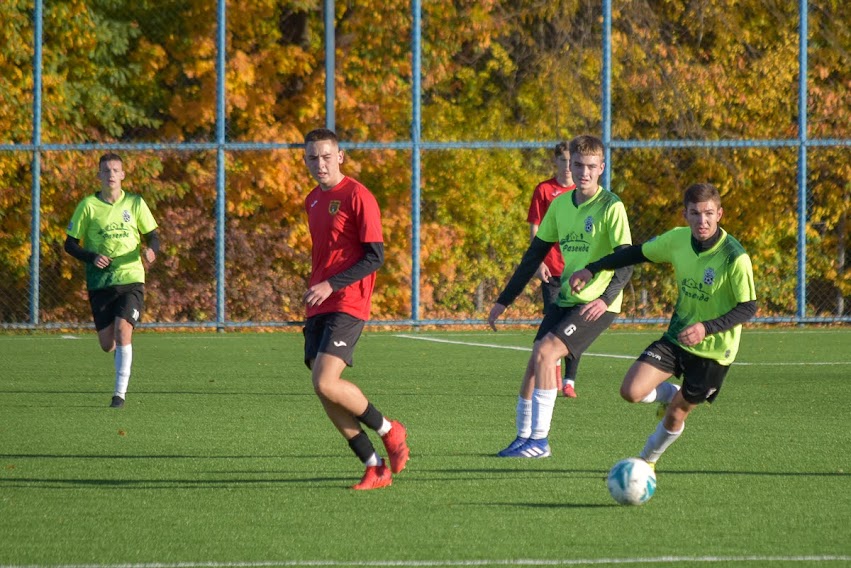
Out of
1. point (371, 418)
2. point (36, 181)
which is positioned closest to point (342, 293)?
point (371, 418)

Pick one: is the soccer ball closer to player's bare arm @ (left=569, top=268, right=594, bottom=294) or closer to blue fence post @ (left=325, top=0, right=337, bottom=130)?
player's bare arm @ (left=569, top=268, right=594, bottom=294)

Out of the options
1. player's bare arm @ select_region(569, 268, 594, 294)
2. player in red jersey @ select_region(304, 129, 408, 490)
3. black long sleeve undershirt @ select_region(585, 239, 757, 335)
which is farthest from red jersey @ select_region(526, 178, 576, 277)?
player in red jersey @ select_region(304, 129, 408, 490)

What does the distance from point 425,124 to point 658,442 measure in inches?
610

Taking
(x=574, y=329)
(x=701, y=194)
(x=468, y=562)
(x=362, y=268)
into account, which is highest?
(x=701, y=194)

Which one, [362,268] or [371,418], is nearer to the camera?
[362,268]

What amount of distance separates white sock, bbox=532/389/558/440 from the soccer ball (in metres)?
1.52

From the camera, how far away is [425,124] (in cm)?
2208

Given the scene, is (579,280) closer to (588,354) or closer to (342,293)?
(342,293)

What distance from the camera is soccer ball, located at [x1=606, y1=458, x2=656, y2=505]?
6121 mm

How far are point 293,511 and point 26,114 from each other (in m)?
13.9

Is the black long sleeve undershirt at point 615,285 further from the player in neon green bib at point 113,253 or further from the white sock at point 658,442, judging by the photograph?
the player in neon green bib at point 113,253

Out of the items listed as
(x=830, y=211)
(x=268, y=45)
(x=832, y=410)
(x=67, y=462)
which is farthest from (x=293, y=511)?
(x=830, y=211)

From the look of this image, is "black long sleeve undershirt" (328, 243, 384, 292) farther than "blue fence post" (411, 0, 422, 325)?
No

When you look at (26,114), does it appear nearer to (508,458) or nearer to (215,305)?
(215,305)
